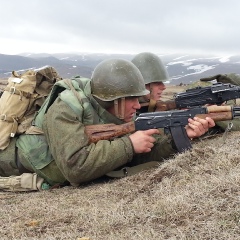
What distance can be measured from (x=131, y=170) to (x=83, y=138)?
940 mm

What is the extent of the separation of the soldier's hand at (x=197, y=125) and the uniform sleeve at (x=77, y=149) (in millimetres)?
843

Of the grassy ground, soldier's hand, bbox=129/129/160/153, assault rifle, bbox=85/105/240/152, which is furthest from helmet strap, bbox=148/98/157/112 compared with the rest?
the grassy ground

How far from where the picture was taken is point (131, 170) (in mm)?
5809

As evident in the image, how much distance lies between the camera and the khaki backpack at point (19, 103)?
6160mm

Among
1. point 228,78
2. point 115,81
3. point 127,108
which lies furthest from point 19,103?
point 228,78

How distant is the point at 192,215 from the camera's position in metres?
3.46

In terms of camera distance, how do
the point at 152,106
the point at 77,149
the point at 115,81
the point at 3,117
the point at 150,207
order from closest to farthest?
the point at 150,207 < the point at 77,149 < the point at 115,81 < the point at 3,117 < the point at 152,106

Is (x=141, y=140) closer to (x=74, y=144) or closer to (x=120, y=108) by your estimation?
(x=120, y=108)

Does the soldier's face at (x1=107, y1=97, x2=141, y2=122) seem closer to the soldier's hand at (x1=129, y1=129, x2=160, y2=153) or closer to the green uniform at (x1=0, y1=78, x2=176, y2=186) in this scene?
the green uniform at (x1=0, y1=78, x2=176, y2=186)

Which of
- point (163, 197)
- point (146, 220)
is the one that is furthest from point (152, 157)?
point (146, 220)

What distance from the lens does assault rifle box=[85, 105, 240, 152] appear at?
5.48 metres

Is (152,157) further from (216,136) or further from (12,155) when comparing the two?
(12,155)

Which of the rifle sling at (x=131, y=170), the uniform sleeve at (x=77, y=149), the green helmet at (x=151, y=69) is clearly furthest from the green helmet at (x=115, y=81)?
the green helmet at (x=151, y=69)

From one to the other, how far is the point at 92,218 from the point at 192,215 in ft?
3.15
